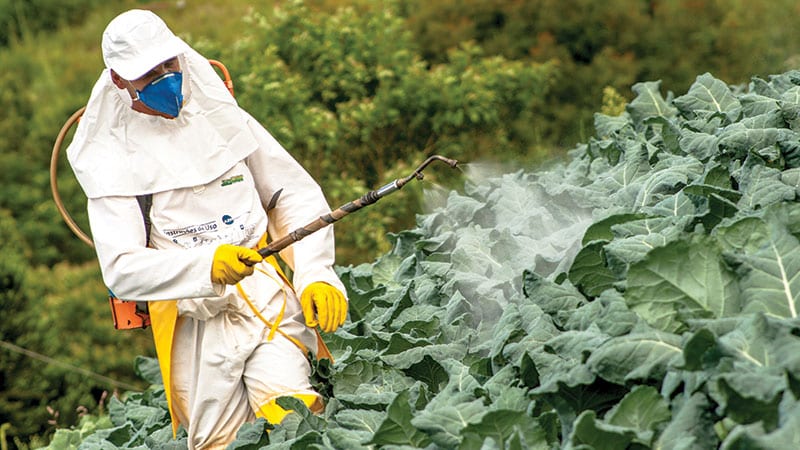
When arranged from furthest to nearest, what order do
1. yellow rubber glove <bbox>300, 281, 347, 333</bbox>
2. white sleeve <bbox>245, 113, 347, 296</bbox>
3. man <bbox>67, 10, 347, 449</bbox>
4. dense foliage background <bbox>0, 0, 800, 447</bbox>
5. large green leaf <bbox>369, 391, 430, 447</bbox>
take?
1. dense foliage background <bbox>0, 0, 800, 447</bbox>
2. white sleeve <bbox>245, 113, 347, 296</bbox>
3. yellow rubber glove <bbox>300, 281, 347, 333</bbox>
4. man <bbox>67, 10, 347, 449</bbox>
5. large green leaf <bbox>369, 391, 430, 447</bbox>

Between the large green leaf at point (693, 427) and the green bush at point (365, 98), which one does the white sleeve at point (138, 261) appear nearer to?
the large green leaf at point (693, 427)

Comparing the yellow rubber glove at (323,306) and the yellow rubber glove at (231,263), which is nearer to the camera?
the yellow rubber glove at (231,263)

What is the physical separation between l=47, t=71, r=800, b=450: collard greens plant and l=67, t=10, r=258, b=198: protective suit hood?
0.78 metres

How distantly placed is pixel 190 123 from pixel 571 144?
495cm

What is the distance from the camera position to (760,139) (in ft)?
10.5

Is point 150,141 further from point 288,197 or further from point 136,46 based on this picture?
point 288,197

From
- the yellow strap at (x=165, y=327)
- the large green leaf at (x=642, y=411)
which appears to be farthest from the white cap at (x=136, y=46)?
the large green leaf at (x=642, y=411)

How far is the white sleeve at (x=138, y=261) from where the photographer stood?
10.4 feet

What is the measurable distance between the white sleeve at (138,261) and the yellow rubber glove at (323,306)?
34 cm

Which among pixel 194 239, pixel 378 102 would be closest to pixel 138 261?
pixel 194 239

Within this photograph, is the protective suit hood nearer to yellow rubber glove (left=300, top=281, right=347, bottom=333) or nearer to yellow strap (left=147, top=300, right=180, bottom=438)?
yellow strap (left=147, top=300, right=180, bottom=438)

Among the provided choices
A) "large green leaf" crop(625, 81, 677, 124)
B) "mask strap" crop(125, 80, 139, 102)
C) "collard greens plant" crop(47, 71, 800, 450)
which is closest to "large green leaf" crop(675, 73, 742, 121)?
"collard greens plant" crop(47, 71, 800, 450)

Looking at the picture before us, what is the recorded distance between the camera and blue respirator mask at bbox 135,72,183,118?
10.7 feet

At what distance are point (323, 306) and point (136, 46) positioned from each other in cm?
98
